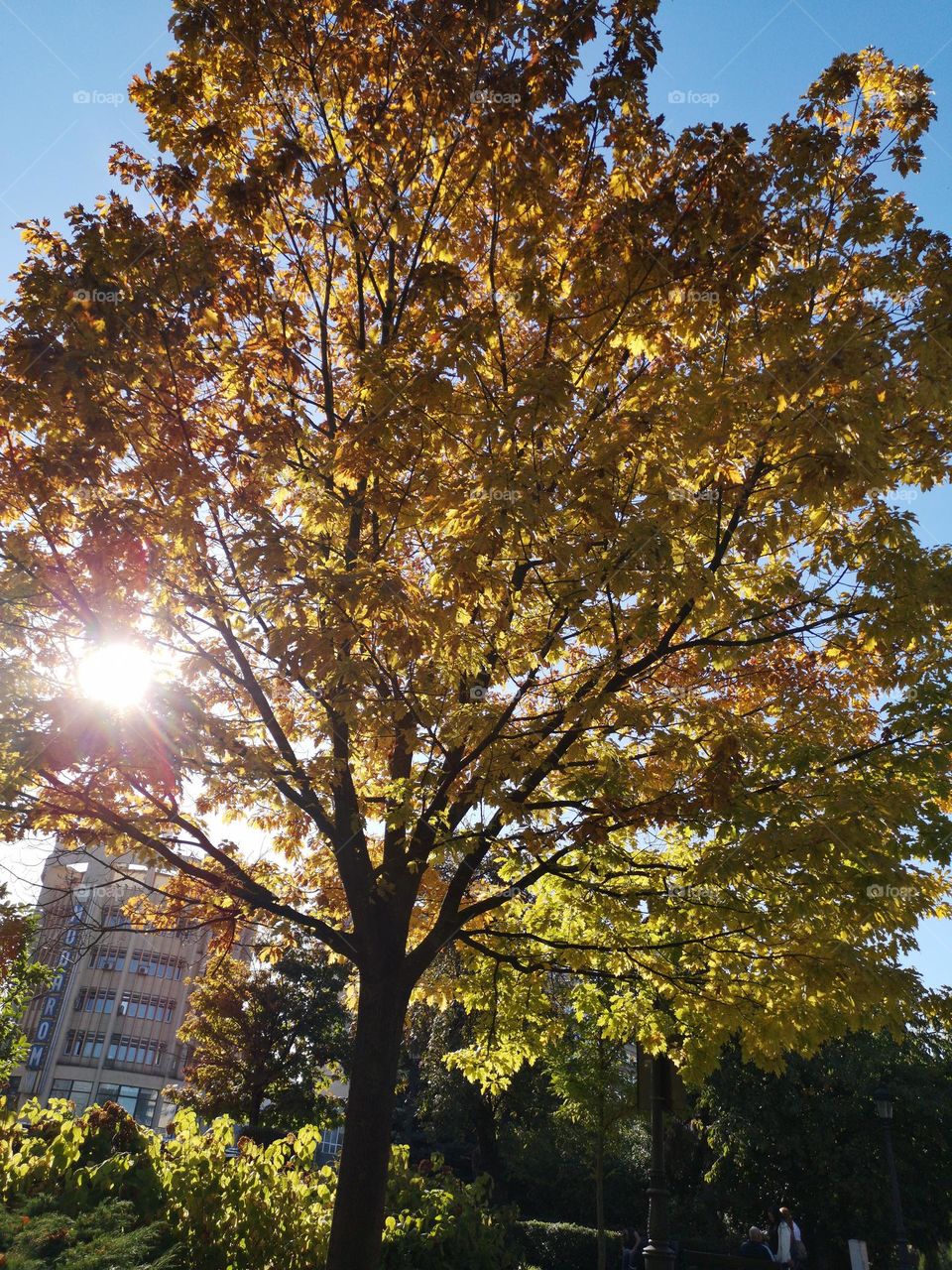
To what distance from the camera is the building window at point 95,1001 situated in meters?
57.9

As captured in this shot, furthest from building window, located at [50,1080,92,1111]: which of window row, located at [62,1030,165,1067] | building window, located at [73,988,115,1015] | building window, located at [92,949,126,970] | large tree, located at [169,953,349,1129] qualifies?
large tree, located at [169,953,349,1129]

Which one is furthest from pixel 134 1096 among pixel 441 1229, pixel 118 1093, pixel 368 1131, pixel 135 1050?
pixel 368 1131

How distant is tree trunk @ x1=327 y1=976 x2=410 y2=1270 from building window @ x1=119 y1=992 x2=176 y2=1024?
60.0m

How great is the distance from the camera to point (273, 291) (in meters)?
7.27

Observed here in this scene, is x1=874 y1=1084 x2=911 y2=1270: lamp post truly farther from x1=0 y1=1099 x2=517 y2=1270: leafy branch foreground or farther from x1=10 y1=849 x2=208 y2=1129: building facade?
x1=10 y1=849 x2=208 y2=1129: building facade

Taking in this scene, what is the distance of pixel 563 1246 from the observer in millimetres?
21656

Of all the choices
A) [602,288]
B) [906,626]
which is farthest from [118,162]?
[906,626]

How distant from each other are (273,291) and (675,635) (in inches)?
174

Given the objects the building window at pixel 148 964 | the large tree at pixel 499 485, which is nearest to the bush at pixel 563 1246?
the large tree at pixel 499 485

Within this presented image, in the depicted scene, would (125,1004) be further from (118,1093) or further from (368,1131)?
(368,1131)

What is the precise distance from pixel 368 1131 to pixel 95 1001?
6130 cm

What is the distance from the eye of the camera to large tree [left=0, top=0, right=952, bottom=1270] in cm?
535

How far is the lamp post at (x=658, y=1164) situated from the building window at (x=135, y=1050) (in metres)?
59.5

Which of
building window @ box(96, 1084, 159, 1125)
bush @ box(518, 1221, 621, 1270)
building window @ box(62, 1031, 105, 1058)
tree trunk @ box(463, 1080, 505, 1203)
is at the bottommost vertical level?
bush @ box(518, 1221, 621, 1270)
